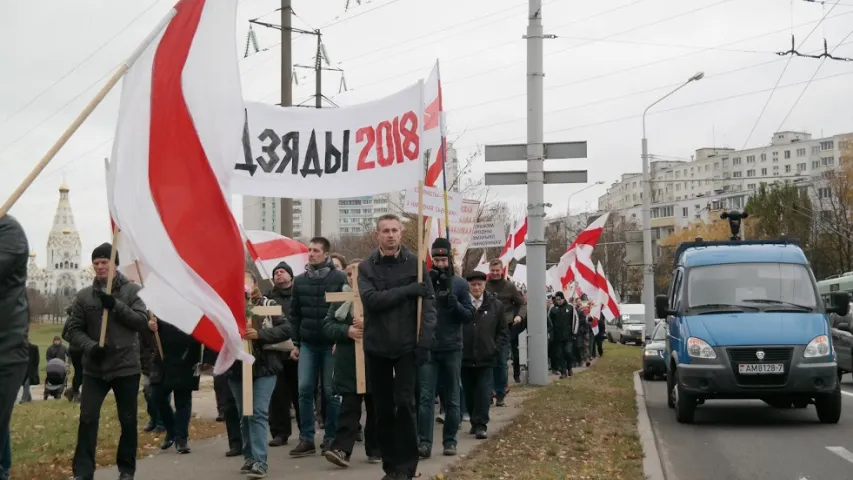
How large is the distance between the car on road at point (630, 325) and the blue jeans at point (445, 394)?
46.9 m

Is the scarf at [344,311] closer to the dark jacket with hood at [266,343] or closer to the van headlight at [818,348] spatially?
the dark jacket with hood at [266,343]

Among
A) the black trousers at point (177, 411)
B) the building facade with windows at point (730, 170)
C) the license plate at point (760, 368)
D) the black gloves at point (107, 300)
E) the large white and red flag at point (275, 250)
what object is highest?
the building facade with windows at point (730, 170)

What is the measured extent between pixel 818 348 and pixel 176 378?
25.7ft

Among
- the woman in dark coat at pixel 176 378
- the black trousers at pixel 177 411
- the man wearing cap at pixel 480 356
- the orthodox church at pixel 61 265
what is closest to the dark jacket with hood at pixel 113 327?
the woman in dark coat at pixel 176 378

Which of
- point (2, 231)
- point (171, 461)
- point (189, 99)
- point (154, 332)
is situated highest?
point (189, 99)

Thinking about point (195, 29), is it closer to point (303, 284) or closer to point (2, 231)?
point (2, 231)

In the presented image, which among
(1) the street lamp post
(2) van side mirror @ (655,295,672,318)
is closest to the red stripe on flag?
(2) van side mirror @ (655,295,672,318)

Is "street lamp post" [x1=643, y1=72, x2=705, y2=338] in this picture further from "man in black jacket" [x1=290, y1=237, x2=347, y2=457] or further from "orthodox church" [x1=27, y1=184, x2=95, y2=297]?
"orthodox church" [x1=27, y1=184, x2=95, y2=297]

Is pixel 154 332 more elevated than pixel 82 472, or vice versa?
pixel 154 332

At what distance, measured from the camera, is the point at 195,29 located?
23.6 ft

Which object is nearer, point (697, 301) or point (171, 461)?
point (171, 461)

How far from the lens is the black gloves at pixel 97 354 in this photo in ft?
27.4

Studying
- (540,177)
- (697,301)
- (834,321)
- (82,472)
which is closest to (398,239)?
(82,472)

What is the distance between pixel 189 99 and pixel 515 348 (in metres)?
15.5
